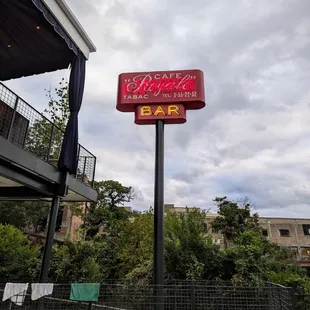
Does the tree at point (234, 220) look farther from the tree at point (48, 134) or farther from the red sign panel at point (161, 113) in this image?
the red sign panel at point (161, 113)

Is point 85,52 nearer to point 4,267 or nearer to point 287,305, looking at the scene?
point 287,305

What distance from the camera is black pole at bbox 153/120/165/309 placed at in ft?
19.8

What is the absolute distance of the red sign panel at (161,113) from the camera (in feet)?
24.4

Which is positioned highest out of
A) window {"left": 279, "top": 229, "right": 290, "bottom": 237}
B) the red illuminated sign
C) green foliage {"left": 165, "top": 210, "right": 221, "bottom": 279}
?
the red illuminated sign

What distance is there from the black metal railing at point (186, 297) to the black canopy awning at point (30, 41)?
6162mm

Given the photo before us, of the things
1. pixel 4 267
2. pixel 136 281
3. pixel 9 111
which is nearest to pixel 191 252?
pixel 136 281

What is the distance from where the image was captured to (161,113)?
24.6ft

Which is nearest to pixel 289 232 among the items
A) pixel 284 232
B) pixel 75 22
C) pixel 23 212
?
pixel 284 232

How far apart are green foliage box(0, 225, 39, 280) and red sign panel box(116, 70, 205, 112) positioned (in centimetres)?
895

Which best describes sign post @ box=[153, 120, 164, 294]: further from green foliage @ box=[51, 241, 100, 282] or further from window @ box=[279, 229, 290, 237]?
window @ box=[279, 229, 290, 237]

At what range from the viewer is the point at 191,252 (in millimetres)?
9547

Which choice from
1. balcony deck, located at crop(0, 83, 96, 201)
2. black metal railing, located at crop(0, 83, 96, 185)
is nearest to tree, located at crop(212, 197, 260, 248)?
balcony deck, located at crop(0, 83, 96, 201)

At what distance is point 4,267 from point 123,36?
11513 mm

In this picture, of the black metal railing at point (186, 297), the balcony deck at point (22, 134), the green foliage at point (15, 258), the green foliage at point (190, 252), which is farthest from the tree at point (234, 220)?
the black metal railing at point (186, 297)
